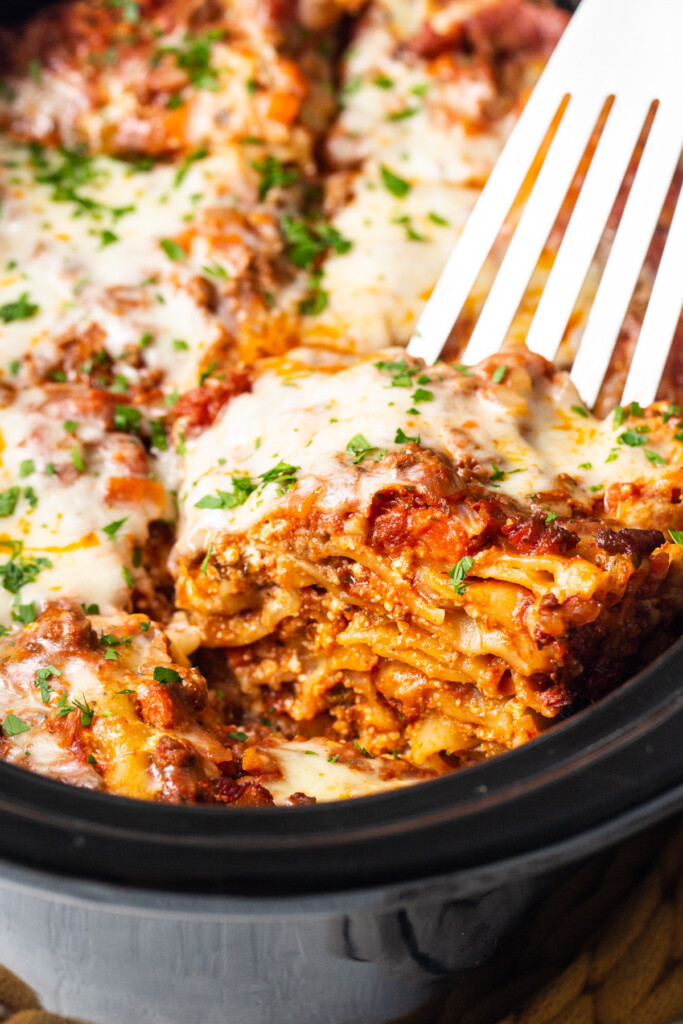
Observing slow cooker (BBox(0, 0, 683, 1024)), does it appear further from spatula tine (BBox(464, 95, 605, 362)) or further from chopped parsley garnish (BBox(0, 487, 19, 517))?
spatula tine (BBox(464, 95, 605, 362))

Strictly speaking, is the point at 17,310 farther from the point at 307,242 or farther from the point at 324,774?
the point at 324,774

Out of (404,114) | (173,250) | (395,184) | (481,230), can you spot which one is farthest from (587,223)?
(173,250)

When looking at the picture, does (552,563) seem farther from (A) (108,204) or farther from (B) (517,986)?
(A) (108,204)

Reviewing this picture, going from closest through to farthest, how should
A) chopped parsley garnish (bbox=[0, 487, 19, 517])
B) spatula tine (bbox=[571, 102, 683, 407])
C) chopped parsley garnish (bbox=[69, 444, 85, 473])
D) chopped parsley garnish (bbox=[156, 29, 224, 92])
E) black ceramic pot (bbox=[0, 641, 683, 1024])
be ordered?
black ceramic pot (bbox=[0, 641, 683, 1024])
chopped parsley garnish (bbox=[0, 487, 19, 517])
chopped parsley garnish (bbox=[69, 444, 85, 473])
spatula tine (bbox=[571, 102, 683, 407])
chopped parsley garnish (bbox=[156, 29, 224, 92])

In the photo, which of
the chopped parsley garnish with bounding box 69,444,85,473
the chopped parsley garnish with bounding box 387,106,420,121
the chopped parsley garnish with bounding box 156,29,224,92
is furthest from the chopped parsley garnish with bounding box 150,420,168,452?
the chopped parsley garnish with bounding box 387,106,420,121

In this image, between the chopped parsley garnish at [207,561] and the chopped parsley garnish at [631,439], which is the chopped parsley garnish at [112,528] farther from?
the chopped parsley garnish at [631,439]

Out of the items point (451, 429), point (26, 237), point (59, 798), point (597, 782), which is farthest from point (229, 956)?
point (26, 237)

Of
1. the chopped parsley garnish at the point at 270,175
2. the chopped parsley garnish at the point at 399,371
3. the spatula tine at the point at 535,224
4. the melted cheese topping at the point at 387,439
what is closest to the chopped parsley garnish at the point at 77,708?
the melted cheese topping at the point at 387,439
